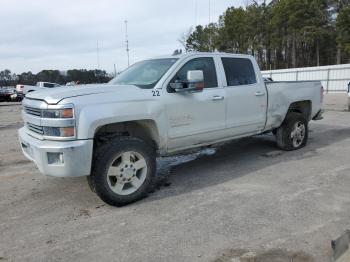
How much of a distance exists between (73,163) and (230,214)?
1.91m

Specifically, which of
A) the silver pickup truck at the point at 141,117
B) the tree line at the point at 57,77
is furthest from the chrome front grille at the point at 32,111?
the tree line at the point at 57,77

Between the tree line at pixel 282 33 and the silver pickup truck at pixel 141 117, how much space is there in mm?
40239

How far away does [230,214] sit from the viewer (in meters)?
4.54

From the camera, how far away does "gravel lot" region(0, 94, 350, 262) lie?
12.2 ft

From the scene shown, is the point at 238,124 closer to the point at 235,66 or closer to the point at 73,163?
the point at 235,66

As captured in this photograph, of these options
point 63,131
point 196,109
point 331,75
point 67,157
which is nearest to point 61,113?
point 63,131

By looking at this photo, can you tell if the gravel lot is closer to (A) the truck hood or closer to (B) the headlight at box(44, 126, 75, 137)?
(B) the headlight at box(44, 126, 75, 137)

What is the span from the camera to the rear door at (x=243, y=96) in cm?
633

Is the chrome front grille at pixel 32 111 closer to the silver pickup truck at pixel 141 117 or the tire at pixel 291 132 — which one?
the silver pickup truck at pixel 141 117

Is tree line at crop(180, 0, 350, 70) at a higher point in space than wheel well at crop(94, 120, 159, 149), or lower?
higher

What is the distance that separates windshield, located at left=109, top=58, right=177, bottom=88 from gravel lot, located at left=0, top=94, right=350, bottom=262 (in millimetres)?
1547

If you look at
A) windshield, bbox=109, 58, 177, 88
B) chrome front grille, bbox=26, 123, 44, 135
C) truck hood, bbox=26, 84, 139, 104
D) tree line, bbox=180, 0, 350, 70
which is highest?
tree line, bbox=180, 0, 350, 70

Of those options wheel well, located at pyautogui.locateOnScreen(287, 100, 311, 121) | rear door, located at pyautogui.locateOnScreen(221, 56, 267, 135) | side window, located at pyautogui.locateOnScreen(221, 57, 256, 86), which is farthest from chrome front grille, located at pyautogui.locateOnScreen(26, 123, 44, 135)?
wheel well, located at pyautogui.locateOnScreen(287, 100, 311, 121)

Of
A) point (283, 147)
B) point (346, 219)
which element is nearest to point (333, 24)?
point (283, 147)
